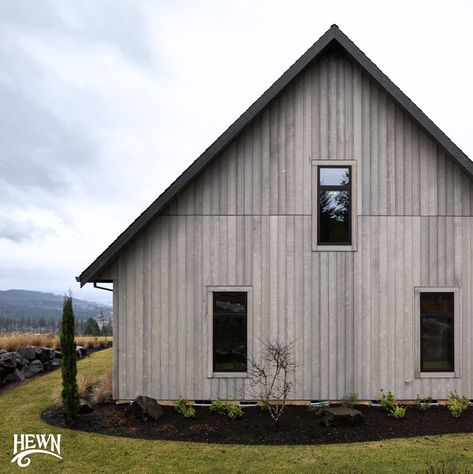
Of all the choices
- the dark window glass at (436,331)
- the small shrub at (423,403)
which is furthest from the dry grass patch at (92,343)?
the dark window glass at (436,331)

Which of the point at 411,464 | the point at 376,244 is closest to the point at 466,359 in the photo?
the point at 376,244

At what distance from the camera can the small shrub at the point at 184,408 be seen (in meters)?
8.11

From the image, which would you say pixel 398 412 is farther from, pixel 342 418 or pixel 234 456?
pixel 234 456

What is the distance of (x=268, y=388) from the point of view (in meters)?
8.84

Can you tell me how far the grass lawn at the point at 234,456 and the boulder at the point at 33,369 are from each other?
5.25 metres

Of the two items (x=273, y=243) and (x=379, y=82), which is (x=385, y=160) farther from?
(x=273, y=243)

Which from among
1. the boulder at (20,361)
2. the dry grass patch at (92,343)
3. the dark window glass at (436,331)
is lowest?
the dry grass patch at (92,343)

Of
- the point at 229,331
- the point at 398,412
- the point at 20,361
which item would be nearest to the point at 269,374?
the point at 229,331

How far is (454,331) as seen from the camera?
8.95m

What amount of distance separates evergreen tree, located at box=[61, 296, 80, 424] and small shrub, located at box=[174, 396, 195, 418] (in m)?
2.06

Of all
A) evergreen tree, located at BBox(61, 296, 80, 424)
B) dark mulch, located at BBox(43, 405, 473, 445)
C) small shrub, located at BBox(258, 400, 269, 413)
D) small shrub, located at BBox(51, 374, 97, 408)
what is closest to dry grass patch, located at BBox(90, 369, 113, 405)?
small shrub, located at BBox(51, 374, 97, 408)

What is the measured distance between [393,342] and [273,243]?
3.49m

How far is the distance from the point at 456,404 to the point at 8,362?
1198cm

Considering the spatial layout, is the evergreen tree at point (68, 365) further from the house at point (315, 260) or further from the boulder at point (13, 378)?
the boulder at point (13, 378)
